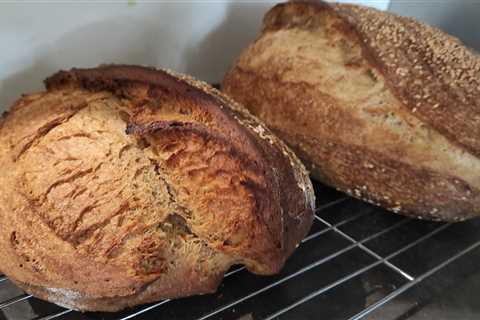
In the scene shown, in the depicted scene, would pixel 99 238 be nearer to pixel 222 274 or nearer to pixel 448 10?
pixel 222 274

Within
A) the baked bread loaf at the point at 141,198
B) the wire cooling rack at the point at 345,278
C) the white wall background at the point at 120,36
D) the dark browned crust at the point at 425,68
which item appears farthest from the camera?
the white wall background at the point at 120,36

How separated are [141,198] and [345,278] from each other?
0.46 meters

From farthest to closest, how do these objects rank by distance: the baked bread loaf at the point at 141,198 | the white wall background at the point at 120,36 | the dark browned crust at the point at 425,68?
the white wall background at the point at 120,36, the dark browned crust at the point at 425,68, the baked bread loaf at the point at 141,198

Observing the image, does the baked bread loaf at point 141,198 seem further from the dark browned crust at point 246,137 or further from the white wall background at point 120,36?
the white wall background at point 120,36

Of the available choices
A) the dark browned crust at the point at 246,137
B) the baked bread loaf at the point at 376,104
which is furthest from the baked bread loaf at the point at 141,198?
the baked bread loaf at the point at 376,104

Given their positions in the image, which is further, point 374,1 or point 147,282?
point 374,1

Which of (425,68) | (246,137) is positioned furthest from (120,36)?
(425,68)

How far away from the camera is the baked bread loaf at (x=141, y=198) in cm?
81

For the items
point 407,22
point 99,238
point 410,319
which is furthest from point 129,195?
point 407,22

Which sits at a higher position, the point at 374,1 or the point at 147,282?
the point at 374,1

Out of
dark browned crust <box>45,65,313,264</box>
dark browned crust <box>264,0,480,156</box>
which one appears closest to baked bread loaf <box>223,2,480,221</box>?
dark browned crust <box>264,0,480,156</box>

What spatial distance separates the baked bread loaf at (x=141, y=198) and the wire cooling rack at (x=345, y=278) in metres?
0.06

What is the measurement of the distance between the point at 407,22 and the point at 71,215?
1002mm

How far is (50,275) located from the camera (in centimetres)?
80
